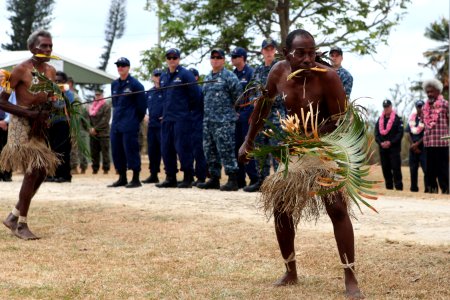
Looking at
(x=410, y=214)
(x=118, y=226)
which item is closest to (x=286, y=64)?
(x=118, y=226)

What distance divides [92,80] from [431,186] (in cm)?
1168

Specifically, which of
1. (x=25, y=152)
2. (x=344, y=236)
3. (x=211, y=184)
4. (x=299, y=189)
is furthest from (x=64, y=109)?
(x=211, y=184)

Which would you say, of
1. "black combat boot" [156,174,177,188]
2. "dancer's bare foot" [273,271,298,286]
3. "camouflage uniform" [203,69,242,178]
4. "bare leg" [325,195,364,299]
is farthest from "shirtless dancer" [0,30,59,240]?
"black combat boot" [156,174,177,188]

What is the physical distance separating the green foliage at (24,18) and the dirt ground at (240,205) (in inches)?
856

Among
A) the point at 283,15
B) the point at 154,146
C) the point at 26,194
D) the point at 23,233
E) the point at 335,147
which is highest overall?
the point at 283,15

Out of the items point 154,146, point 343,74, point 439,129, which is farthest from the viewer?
point 154,146

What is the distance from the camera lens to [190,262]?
6559mm

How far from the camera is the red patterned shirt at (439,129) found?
45.2 feet

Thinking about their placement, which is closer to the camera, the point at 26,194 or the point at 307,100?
the point at 307,100

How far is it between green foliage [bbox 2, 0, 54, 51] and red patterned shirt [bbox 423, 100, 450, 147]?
23.0 metres

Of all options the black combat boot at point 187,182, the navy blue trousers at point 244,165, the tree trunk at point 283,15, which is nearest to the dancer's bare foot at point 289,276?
the navy blue trousers at point 244,165

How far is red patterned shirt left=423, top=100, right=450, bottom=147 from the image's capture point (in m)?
13.8

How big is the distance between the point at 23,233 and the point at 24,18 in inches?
1156

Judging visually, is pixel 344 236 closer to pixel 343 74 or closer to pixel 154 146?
pixel 343 74
